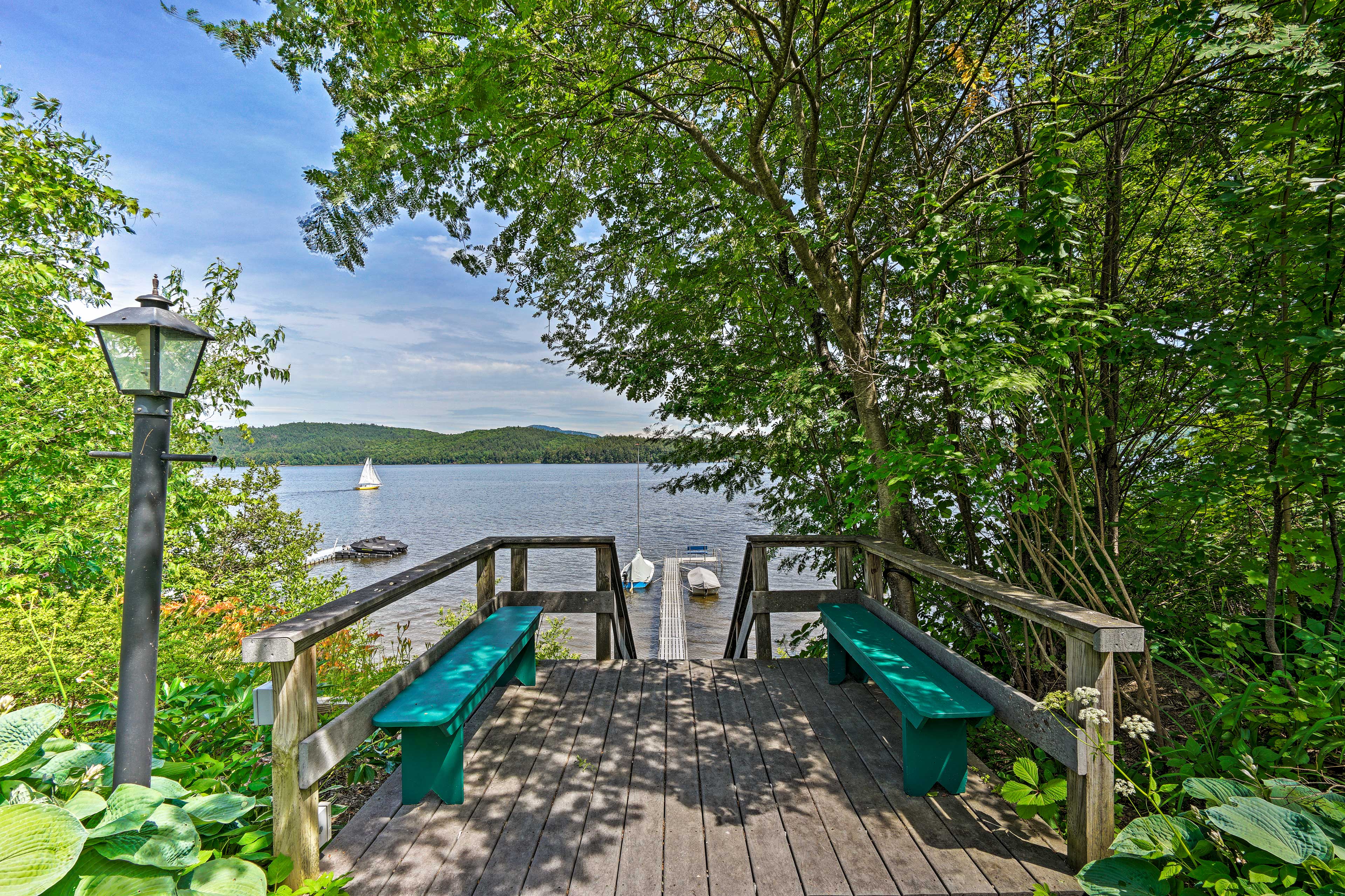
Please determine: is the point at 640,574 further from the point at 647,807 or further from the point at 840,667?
the point at 647,807

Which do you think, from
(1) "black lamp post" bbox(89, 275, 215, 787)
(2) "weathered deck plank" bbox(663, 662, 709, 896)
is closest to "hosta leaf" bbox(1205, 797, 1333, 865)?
(2) "weathered deck plank" bbox(663, 662, 709, 896)

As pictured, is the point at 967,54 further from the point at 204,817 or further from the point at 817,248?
the point at 204,817

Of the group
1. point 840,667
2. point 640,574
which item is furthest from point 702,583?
point 840,667

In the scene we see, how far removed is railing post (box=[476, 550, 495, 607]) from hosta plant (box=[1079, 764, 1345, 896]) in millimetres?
3306

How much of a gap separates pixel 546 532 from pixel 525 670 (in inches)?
1227

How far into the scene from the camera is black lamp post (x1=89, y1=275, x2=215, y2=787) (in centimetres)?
170

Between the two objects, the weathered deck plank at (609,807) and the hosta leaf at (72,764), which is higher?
the hosta leaf at (72,764)

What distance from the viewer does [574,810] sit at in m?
2.24

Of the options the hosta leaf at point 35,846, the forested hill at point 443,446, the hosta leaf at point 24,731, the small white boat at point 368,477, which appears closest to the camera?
the hosta leaf at point 35,846

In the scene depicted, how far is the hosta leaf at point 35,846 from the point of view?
115 cm

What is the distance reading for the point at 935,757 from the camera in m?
2.28

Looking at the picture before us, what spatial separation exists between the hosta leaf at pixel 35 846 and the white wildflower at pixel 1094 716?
2620mm

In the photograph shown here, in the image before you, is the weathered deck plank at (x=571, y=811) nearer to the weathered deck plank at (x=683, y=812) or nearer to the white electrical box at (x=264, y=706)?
the weathered deck plank at (x=683, y=812)

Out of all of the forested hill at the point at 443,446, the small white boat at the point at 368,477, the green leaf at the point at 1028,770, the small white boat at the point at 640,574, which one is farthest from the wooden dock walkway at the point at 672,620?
the small white boat at the point at 368,477
